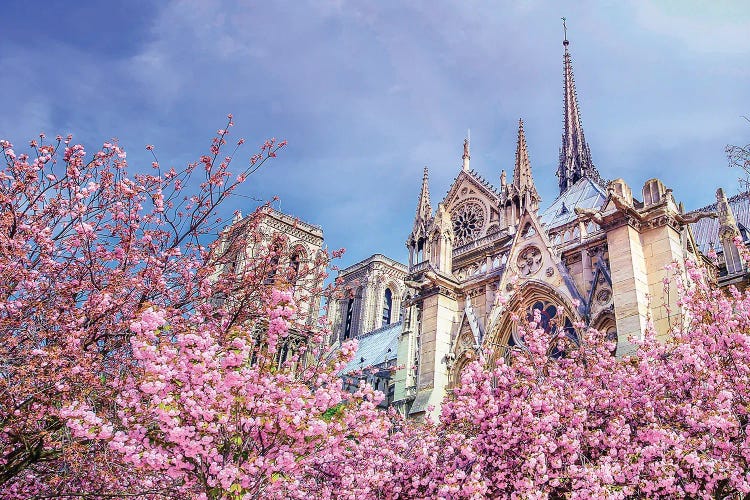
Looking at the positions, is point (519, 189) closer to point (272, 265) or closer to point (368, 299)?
point (272, 265)

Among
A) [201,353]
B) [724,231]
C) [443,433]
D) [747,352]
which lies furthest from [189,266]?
[724,231]

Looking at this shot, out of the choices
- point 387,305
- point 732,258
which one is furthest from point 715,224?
point 387,305

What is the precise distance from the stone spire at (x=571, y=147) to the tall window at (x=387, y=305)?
2253 centimetres

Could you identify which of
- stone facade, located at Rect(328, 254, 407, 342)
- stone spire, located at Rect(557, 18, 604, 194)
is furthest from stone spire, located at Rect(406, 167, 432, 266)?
stone facade, located at Rect(328, 254, 407, 342)

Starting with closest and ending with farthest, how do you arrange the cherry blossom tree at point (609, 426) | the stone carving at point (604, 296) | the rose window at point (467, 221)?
1. the cherry blossom tree at point (609, 426)
2. the stone carving at point (604, 296)
3. the rose window at point (467, 221)

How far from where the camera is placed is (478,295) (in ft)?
55.4

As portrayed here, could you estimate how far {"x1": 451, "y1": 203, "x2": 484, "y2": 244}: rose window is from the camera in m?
37.2

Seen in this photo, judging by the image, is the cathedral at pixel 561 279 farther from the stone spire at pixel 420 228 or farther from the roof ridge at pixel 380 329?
the roof ridge at pixel 380 329

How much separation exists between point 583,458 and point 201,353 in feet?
16.5

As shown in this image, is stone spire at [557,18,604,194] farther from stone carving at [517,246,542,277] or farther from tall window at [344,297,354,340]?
stone carving at [517,246,542,277]

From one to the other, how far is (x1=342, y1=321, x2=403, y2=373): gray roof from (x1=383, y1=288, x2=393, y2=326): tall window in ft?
28.7

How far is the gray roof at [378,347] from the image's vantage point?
43.7 metres

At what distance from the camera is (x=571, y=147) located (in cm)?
4816

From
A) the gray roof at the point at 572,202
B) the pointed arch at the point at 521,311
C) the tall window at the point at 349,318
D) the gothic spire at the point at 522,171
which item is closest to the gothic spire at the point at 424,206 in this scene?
the gothic spire at the point at 522,171
